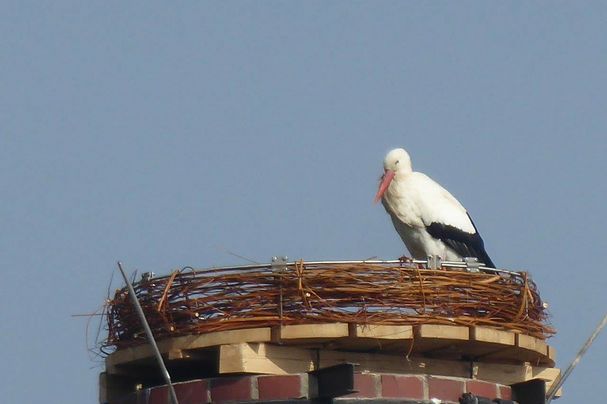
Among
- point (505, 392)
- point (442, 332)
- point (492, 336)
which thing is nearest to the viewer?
point (442, 332)

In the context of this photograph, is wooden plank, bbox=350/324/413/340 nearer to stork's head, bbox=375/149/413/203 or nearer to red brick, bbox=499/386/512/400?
red brick, bbox=499/386/512/400

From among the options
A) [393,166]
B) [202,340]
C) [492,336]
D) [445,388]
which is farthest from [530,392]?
[393,166]

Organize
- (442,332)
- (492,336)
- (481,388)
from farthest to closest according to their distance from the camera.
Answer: (481,388) → (492,336) → (442,332)

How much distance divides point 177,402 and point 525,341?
1.93 m

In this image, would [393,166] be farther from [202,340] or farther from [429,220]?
[202,340]

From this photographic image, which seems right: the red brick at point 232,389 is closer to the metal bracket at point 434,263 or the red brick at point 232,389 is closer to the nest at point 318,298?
the nest at point 318,298

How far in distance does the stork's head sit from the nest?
3.04 meters

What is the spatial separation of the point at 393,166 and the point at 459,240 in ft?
3.09

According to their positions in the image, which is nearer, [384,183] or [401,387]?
[401,387]

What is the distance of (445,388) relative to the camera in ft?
24.8

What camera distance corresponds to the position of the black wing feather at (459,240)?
10539 mm

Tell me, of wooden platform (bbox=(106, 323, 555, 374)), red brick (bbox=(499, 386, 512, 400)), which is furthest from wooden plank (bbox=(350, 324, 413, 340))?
red brick (bbox=(499, 386, 512, 400))

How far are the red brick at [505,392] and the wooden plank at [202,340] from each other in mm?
1405

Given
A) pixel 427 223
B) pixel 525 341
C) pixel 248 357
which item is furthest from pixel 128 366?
pixel 427 223
